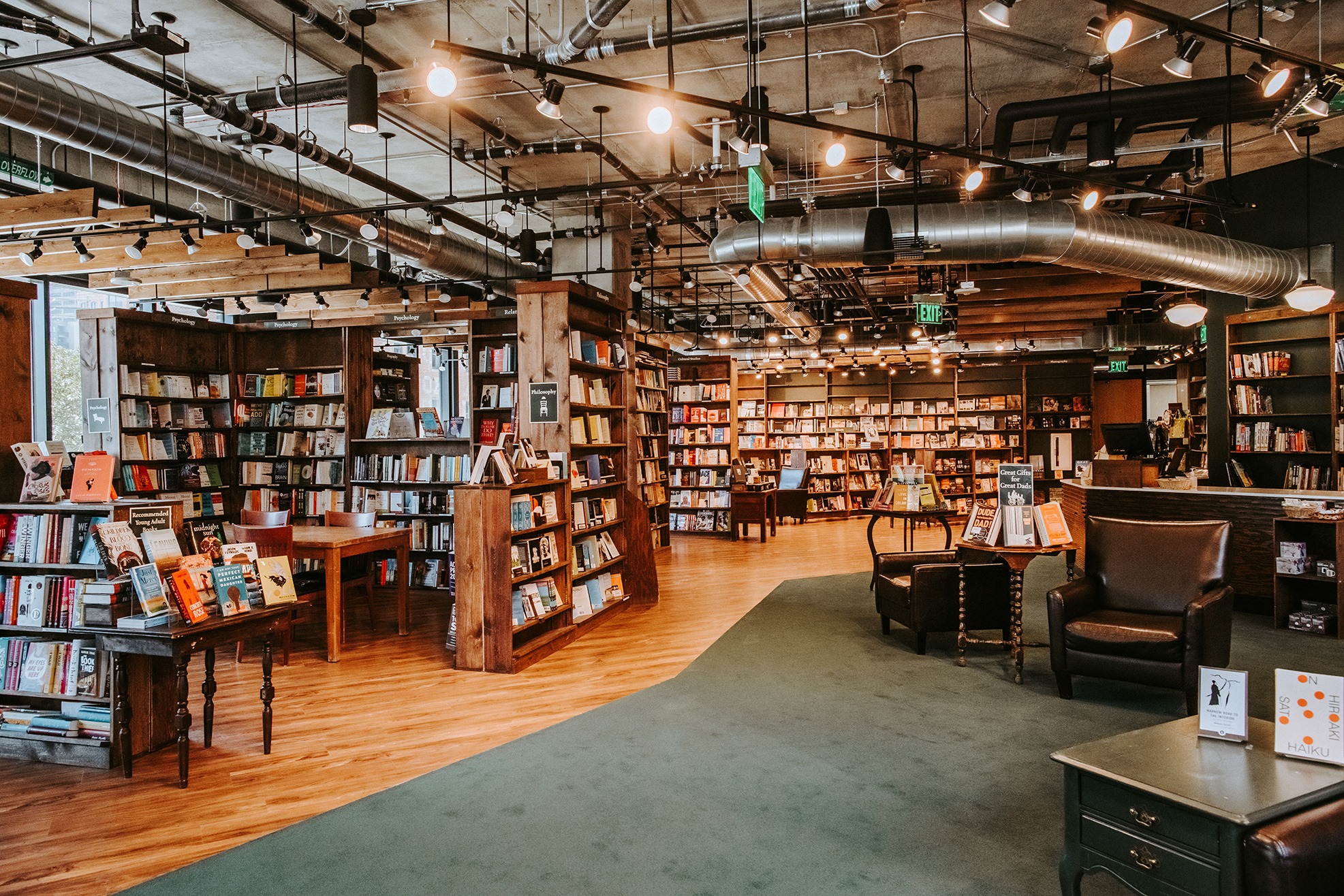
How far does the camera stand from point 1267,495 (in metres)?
6.90

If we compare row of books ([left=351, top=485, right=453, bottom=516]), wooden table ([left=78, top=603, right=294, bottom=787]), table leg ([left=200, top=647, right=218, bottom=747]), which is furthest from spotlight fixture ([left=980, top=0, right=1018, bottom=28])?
row of books ([left=351, top=485, right=453, bottom=516])

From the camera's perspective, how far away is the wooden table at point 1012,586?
17.1 ft

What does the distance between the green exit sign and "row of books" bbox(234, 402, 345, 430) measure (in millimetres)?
6736

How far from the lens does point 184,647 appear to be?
3.57 meters

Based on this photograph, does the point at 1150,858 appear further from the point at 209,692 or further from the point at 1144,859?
the point at 209,692

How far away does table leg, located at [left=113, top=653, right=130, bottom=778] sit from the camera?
3.75 metres

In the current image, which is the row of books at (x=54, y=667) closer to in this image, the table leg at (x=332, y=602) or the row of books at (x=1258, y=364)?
the table leg at (x=332, y=602)

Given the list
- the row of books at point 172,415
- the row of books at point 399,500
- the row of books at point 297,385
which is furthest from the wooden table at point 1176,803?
the row of books at point 172,415

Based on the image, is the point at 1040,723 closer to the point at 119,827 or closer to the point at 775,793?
the point at 775,793

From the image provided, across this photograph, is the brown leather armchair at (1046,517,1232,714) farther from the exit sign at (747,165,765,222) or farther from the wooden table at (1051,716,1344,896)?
the exit sign at (747,165,765,222)

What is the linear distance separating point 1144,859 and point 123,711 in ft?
14.0

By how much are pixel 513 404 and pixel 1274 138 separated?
25.4 feet

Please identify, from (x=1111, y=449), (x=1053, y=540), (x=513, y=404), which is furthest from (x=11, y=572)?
(x=1111, y=449)

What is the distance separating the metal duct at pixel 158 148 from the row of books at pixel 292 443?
221cm
